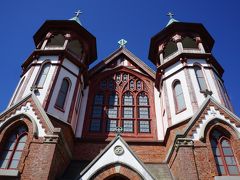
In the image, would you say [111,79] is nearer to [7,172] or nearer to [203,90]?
[203,90]

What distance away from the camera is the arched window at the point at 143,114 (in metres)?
19.3

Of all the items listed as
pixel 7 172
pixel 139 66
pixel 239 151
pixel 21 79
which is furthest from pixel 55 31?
pixel 239 151

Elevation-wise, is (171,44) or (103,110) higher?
(171,44)

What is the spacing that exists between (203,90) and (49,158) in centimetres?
1081

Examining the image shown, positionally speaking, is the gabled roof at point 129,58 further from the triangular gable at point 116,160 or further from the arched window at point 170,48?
the triangular gable at point 116,160

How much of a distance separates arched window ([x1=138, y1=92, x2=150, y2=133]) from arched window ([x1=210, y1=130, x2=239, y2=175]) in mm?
5770

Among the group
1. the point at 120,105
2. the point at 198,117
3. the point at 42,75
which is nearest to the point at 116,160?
the point at 198,117

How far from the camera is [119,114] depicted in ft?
65.8

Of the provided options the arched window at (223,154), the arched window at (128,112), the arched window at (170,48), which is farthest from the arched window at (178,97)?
the arched window at (170,48)

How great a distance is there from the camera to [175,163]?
14078 mm

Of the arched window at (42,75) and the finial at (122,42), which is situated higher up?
the finial at (122,42)

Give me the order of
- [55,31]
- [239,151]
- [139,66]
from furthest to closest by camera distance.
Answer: [139,66] < [55,31] < [239,151]

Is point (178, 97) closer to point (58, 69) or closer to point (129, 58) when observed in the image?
point (129, 58)

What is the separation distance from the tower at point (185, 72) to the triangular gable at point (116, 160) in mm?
4423
